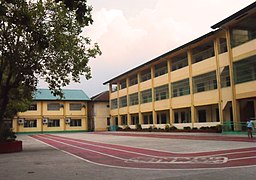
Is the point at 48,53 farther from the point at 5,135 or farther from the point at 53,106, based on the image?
the point at 53,106

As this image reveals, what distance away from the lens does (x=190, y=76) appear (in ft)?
123

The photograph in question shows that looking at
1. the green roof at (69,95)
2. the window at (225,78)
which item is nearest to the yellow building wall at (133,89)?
the green roof at (69,95)

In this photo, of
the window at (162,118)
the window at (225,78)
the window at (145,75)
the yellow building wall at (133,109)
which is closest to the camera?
the window at (225,78)

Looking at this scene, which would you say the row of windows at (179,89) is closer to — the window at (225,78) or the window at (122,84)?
the window at (225,78)

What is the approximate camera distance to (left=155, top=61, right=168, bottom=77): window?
46.6 metres

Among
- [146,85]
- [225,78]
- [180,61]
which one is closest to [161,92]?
[146,85]

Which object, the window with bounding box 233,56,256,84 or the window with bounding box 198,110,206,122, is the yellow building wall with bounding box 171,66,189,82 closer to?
the window with bounding box 198,110,206,122

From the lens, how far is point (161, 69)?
48.3m

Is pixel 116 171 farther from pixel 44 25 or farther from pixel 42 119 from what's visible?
pixel 42 119

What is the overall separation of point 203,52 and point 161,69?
Answer: 1179 cm

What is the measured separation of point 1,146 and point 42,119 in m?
43.4

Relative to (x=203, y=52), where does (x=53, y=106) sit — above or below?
below

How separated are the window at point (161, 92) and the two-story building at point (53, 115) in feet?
72.6

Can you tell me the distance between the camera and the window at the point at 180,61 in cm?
4150
